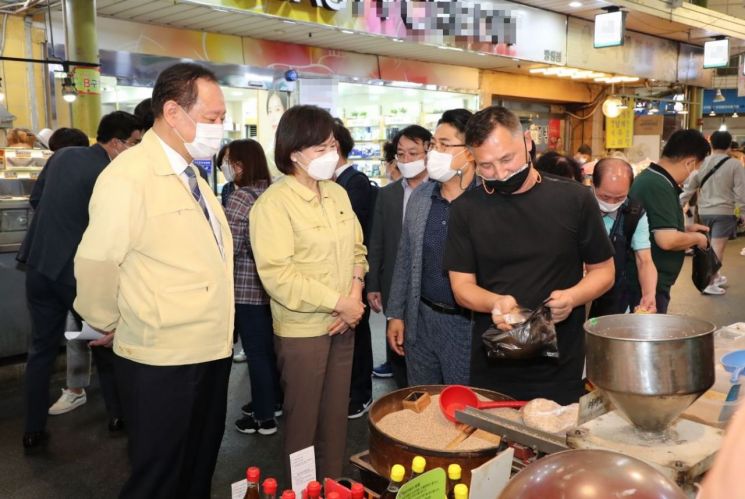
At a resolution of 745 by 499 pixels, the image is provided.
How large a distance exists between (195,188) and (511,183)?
3.78ft

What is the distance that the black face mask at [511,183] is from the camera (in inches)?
92.6

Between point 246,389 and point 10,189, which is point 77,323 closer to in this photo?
point 246,389

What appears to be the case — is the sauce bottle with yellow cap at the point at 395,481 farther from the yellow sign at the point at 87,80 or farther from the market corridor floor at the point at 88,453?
the yellow sign at the point at 87,80

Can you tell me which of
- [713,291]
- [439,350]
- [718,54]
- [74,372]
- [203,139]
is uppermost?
[718,54]

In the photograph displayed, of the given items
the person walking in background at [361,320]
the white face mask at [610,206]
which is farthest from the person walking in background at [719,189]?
the person walking in background at [361,320]

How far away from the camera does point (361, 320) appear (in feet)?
14.4

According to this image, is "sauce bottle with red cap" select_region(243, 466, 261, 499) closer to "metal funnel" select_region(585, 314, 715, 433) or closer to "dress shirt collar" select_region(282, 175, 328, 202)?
"metal funnel" select_region(585, 314, 715, 433)

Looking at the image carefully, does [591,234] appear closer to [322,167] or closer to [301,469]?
[322,167]

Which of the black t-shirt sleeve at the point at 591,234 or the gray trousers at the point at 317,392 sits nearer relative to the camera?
the black t-shirt sleeve at the point at 591,234

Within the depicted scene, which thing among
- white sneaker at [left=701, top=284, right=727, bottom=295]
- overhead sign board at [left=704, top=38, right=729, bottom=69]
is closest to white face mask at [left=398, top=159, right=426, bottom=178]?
white sneaker at [left=701, top=284, right=727, bottom=295]

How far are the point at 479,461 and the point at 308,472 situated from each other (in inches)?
19.6

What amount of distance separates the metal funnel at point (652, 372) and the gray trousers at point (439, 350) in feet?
4.42

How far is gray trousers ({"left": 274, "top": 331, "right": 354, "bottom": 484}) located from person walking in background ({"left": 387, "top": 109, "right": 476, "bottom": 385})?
328 millimetres

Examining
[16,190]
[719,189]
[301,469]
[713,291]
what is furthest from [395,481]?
[713,291]
